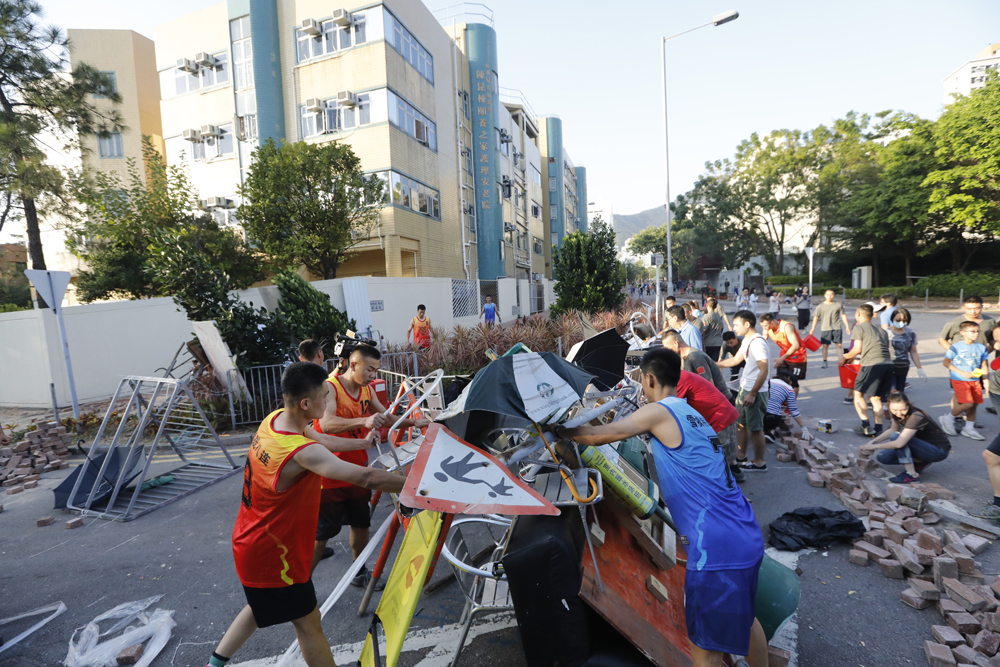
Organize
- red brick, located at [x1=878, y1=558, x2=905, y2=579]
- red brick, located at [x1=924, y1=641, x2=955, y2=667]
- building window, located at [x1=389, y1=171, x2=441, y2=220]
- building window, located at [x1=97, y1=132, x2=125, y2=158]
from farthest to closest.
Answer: building window, located at [x1=97, y1=132, x2=125, y2=158], building window, located at [x1=389, y1=171, x2=441, y2=220], red brick, located at [x1=878, y1=558, x2=905, y2=579], red brick, located at [x1=924, y1=641, x2=955, y2=667]

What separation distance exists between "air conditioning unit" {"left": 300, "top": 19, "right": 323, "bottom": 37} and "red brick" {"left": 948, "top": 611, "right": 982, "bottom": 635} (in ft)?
82.1

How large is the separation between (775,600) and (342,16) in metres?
23.6

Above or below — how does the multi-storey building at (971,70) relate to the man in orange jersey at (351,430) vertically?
above

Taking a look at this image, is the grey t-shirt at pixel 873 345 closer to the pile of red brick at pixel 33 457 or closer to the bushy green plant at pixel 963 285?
the pile of red brick at pixel 33 457

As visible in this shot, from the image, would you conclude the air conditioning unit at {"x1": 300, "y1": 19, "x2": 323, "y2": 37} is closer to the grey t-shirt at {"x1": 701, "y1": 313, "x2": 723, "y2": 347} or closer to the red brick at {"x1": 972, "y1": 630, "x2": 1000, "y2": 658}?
the grey t-shirt at {"x1": 701, "y1": 313, "x2": 723, "y2": 347}

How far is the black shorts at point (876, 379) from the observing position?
6.85 m

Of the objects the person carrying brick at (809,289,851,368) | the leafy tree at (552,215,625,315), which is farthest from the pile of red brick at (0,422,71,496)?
the person carrying brick at (809,289,851,368)

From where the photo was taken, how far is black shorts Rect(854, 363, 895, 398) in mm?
6848

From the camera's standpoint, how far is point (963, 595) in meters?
3.19

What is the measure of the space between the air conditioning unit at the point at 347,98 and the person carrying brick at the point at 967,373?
20598 mm

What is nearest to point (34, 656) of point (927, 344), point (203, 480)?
point (203, 480)

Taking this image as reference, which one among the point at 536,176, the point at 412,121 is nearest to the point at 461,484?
Answer: the point at 412,121

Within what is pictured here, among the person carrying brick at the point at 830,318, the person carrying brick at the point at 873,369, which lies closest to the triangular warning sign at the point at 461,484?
the person carrying brick at the point at 873,369

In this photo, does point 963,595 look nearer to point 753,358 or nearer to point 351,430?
point 753,358
